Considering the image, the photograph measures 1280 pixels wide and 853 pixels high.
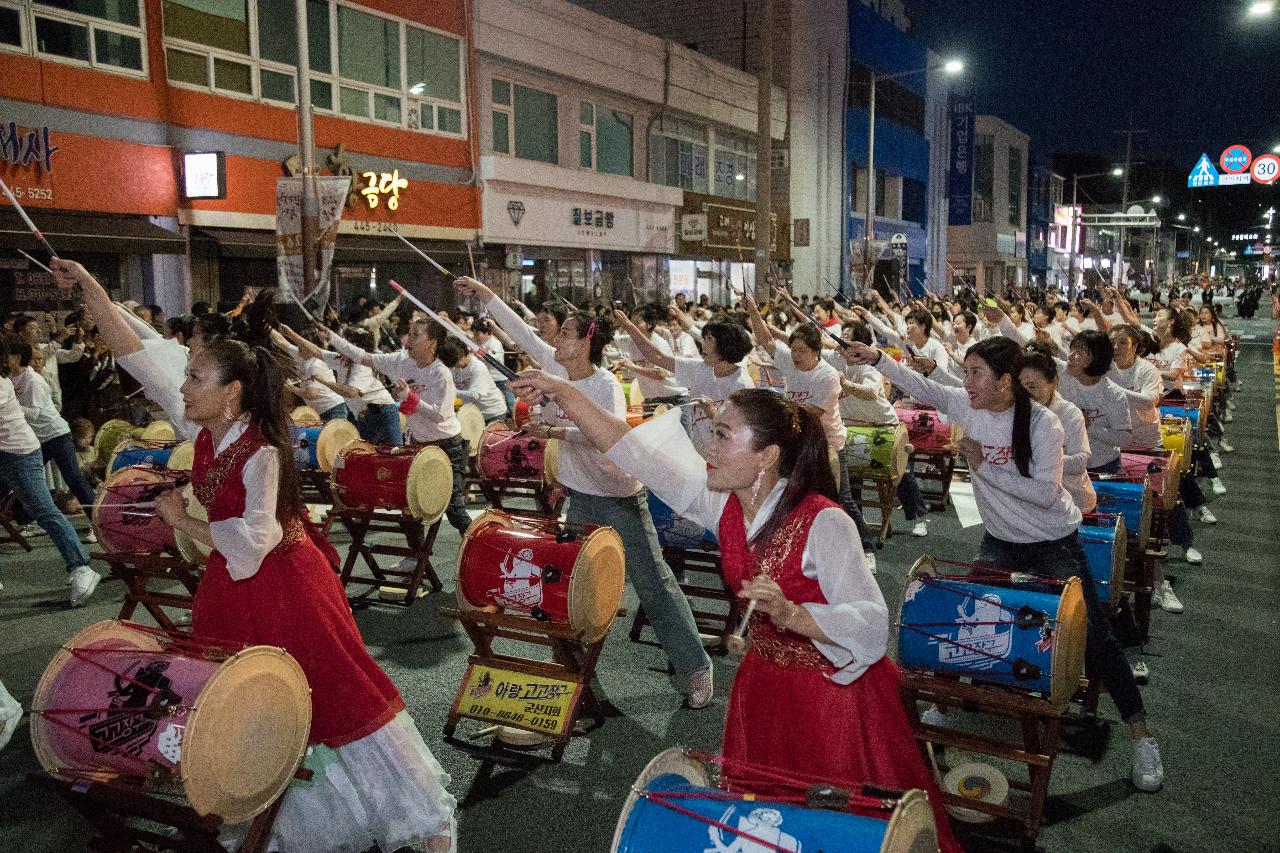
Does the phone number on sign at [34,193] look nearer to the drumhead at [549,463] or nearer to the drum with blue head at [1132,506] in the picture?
the drumhead at [549,463]

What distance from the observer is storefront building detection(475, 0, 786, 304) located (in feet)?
65.1

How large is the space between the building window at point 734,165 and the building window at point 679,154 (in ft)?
2.45

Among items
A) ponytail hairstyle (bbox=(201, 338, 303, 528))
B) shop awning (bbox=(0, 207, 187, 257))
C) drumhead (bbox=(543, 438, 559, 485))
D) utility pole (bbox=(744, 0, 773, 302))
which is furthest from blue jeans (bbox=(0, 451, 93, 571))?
utility pole (bbox=(744, 0, 773, 302))

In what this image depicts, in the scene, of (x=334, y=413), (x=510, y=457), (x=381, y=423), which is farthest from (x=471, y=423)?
(x=510, y=457)

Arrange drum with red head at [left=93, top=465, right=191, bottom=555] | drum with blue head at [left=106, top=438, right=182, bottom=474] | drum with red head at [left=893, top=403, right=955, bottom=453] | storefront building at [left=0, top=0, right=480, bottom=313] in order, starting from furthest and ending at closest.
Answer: storefront building at [left=0, top=0, right=480, bottom=313], drum with red head at [left=893, top=403, right=955, bottom=453], drum with blue head at [left=106, top=438, right=182, bottom=474], drum with red head at [left=93, top=465, right=191, bottom=555]

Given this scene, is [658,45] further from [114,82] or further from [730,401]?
[730,401]

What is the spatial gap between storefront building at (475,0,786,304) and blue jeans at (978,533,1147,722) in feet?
53.2

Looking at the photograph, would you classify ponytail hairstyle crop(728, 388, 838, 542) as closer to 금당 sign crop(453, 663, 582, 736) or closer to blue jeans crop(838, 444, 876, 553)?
금당 sign crop(453, 663, 582, 736)

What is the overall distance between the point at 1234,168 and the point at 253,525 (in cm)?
3633

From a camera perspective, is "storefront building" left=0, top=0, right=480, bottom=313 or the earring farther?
"storefront building" left=0, top=0, right=480, bottom=313

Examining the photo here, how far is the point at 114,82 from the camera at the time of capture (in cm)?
1308

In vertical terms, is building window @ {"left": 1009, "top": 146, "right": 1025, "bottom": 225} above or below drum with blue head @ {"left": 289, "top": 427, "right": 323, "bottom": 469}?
above

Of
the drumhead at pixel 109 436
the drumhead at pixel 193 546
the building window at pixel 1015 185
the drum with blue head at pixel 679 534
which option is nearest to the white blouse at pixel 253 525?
the drumhead at pixel 193 546

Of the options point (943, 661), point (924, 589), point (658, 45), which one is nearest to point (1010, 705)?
point (943, 661)
